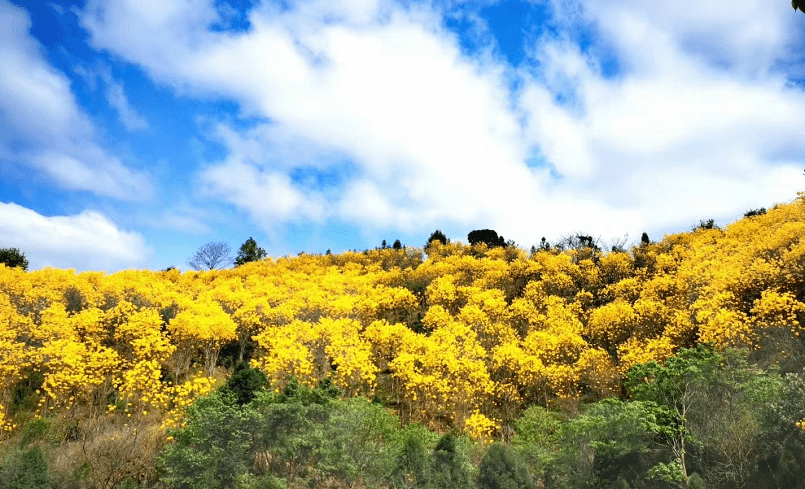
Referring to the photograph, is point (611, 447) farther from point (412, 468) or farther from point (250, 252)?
point (250, 252)

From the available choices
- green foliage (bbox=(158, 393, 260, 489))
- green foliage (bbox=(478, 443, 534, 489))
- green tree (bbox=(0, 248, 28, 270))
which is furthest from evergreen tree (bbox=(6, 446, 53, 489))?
green tree (bbox=(0, 248, 28, 270))

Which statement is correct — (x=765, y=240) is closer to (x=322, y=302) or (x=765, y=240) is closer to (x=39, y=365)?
(x=322, y=302)

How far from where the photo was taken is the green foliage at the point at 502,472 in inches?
650

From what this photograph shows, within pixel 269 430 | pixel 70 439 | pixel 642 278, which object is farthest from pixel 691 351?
pixel 70 439

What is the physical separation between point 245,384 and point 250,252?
48403mm

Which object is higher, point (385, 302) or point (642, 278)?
point (642, 278)

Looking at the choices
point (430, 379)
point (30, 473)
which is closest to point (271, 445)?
point (30, 473)

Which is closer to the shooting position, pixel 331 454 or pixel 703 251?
pixel 331 454

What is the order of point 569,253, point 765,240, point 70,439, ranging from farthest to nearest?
point 569,253 < point 765,240 < point 70,439

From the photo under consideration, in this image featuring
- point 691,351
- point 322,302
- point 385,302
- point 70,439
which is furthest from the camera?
point 385,302

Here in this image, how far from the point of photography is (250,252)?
6588 centimetres

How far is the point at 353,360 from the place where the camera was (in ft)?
78.7

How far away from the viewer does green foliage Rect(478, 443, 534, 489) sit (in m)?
16.5

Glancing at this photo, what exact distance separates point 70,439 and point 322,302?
51.8ft
